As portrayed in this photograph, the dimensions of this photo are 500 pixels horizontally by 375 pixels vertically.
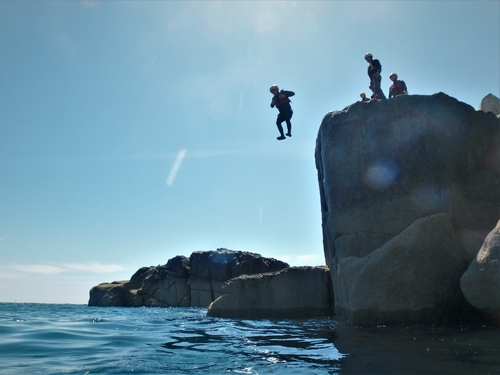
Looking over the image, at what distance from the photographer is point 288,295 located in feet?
38.5

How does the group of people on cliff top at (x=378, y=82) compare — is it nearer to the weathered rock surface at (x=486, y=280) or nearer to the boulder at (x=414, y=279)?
the boulder at (x=414, y=279)

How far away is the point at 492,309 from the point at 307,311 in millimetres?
5536

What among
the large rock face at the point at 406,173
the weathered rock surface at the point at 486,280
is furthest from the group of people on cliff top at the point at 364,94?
the weathered rock surface at the point at 486,280

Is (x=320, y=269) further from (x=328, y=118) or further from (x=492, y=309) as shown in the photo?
(x=492, y=309)

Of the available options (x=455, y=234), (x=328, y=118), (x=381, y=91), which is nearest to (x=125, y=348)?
(x=455, y=234)

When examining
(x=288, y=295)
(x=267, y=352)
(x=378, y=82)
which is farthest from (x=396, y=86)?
(x=267, y=352)

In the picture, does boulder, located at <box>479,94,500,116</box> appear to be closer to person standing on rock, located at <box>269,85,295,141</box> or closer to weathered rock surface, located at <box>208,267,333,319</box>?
person standing on rock, located at <box>269,85,295,141</box>

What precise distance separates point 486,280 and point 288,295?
20.1 ft

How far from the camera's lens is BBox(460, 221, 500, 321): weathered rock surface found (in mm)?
6559

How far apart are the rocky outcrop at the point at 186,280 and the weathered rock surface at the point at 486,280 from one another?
32912 millimetres

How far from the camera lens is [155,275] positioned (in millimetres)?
51031

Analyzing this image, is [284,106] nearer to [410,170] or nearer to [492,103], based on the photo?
[410,170]

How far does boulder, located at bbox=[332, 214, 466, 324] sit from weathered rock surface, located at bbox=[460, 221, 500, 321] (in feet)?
3.05

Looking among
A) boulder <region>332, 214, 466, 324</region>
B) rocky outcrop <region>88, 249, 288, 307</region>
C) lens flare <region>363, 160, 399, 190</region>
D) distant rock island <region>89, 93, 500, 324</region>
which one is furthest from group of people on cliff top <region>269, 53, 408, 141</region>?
rocky outcrop <region>88, 249, 288, 307</region>
